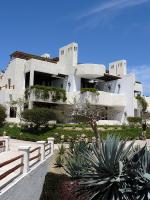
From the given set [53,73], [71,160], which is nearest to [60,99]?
[53,73]

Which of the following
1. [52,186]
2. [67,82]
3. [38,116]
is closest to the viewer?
[52,186]

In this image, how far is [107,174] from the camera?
29.6 feet

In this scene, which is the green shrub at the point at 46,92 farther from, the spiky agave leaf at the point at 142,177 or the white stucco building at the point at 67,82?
the spiky agave leaf at the point at 142,177

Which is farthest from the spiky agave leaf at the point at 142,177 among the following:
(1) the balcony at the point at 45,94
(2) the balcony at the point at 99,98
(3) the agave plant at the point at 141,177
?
(2) the balcony at the point at 99,98

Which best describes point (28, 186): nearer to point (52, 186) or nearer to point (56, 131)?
point (52, 186)

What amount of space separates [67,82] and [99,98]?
A: 4.52 meters

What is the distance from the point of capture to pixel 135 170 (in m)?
8.70

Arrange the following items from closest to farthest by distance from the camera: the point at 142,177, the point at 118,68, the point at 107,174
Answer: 1. the point at 142,177
2. the point at 107,174
3. the point at 118,68

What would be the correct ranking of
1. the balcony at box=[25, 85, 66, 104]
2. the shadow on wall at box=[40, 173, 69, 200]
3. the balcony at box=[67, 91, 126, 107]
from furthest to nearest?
the balcony at box=[67, 91, 126, 107], the balcony at box=[25, 85, 66, 104], the shadow on wall at box=[40, 173, 69, 200]

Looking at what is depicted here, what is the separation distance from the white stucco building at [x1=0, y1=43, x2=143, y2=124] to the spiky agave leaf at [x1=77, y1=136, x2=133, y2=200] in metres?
27.8

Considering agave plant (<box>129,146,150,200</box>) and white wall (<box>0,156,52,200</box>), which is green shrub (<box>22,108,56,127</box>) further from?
agave plant (<box>129,146,150,200</box>)

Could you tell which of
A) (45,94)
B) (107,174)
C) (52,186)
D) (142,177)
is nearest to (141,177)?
(142,177)

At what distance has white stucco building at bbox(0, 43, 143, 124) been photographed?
38219 millimetres

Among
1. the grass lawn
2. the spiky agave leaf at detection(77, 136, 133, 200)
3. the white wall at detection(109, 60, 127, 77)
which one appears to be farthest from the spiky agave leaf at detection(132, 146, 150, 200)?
the white wall at detection(109, 60, 127, 77)
